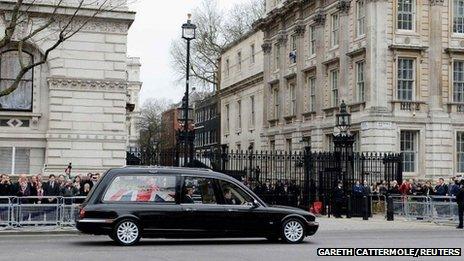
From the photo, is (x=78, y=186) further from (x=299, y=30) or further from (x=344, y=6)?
(x=299, y=30)

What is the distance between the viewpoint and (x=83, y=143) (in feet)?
102

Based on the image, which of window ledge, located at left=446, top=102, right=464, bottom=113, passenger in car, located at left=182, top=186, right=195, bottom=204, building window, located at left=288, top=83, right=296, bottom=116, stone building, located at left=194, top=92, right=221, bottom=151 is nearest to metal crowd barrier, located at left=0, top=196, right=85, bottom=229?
passenger in car, located at left=182, top=186, right=195, bottom=204

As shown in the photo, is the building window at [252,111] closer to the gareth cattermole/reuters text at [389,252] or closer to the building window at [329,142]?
the building window at [329,142]

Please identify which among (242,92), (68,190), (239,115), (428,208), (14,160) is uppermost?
(242,92)

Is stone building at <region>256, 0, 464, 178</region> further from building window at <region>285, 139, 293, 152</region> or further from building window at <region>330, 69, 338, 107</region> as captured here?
building window at <region>285, 139, 293, 152</region>

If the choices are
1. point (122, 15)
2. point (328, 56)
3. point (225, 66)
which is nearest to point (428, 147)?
point (328, 56)

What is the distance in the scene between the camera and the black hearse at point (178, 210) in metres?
16.9

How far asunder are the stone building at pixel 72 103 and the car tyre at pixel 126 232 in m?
14.2

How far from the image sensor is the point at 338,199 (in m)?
29.7

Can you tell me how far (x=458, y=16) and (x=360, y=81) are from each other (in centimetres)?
652

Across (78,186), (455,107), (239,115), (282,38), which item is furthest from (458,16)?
(239,115)

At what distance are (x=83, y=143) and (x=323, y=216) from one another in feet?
33.9

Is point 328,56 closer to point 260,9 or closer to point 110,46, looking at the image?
point 110,46

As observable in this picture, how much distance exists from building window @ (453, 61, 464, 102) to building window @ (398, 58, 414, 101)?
253cm
